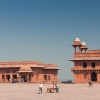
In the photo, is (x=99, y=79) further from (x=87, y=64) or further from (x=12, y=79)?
(x=12, y=79)

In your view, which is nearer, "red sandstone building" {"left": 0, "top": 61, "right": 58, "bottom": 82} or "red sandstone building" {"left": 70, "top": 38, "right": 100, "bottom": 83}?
"red sandstone building" {"left": 70, "top": 38, "right": 100, "bottom": 83}

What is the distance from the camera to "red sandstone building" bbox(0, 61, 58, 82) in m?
65.0

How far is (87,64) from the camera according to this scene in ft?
196

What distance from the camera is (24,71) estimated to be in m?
63.9

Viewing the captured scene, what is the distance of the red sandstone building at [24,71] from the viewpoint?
6500cm
